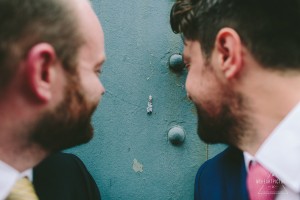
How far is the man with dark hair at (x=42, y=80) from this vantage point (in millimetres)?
1088

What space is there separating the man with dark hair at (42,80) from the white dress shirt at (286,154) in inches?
21.6

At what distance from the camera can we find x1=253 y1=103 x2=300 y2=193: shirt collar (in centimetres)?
118

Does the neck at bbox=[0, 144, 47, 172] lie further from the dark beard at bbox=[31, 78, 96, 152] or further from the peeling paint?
the peeling paint

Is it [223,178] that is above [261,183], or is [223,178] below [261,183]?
below

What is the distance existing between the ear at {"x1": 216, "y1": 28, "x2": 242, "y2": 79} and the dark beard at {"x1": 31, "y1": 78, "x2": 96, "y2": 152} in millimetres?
430

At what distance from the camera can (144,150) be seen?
1571mm

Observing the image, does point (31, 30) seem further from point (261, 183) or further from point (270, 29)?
point (261, 183)

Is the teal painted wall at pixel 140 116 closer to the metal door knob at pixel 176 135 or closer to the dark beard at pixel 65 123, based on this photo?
the metal door knob at pixel 176 135

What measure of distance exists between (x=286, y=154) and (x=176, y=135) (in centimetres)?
47

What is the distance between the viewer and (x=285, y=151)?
3.95ft

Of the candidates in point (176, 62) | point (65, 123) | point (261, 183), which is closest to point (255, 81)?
point (261, 183)

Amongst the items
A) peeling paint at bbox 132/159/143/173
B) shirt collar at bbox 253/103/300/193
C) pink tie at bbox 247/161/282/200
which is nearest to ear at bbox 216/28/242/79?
shirt collar at bbox 253/103/300/193

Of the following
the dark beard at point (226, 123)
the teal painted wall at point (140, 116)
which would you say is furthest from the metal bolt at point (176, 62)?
the dark beard at point (226, 123)

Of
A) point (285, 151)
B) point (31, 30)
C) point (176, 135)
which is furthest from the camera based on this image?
point (176, 135)
